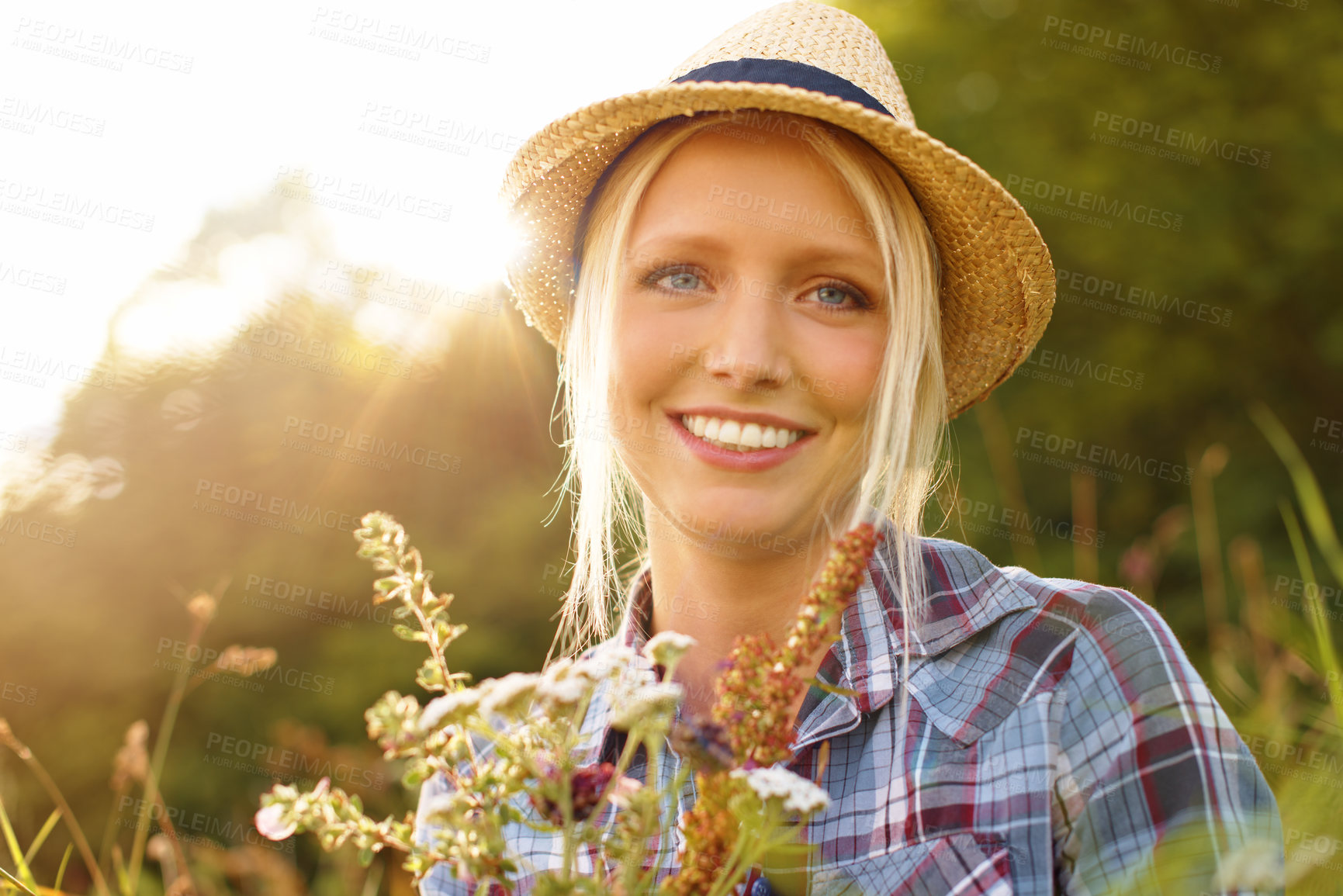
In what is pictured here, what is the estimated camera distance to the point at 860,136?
1.61m

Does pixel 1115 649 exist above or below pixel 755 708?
above

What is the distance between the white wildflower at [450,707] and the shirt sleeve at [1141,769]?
0.83m

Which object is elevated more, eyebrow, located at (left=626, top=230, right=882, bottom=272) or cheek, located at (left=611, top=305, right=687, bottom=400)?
eyebrow, located at (left=626, top=230, right=882, bottom=272)

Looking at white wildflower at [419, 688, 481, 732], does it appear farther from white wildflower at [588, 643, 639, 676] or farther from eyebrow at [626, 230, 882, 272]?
eyebrow at [626, 230, 882, 272]

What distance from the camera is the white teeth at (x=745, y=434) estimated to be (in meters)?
1.58

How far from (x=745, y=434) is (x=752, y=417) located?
0.11 feet

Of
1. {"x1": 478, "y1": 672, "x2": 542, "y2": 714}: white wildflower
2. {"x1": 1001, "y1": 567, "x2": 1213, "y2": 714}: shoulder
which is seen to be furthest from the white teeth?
{"x1": 478, "y1": 672, "x2": 542, "y2": 714}: white wildflower

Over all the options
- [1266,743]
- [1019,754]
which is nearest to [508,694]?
[1019,754]

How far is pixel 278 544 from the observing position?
6.36 metres

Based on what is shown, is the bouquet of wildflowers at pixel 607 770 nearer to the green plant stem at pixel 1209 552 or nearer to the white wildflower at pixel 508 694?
the white wildflower at pixel 508 694

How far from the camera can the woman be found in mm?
1262

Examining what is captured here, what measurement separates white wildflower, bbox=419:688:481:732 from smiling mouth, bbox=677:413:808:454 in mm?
916

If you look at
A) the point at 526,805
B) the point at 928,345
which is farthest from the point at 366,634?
the point at 928,345

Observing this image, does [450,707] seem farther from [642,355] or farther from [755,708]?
[642,355]
